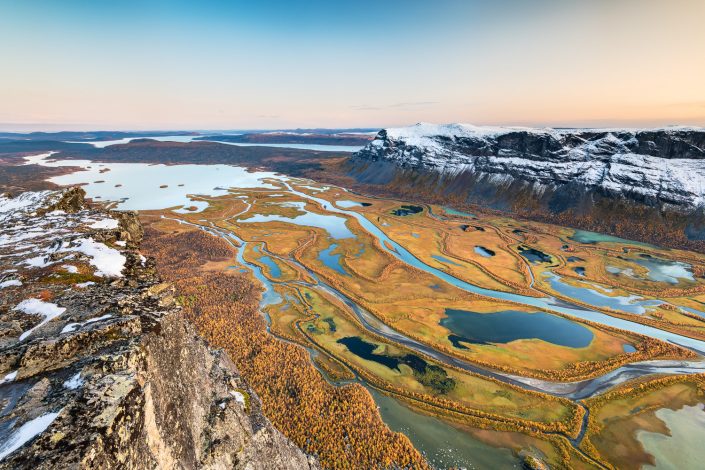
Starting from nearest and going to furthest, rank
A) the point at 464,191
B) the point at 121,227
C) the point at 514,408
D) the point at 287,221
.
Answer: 1. the point at 514,408
2. the point at 121,227
3. the point at 287,221
4. the point at 464,191

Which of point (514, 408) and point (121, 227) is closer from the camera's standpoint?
point (514, 408)

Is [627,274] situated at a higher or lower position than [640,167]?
lower

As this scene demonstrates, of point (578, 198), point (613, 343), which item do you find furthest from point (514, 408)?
point (578, 198)

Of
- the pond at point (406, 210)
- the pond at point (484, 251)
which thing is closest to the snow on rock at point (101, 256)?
the pond at point (484, 251)

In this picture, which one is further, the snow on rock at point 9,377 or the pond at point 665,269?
the pond at point 665,269

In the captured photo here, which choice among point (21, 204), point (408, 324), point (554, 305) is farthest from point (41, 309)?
point (554, 305)

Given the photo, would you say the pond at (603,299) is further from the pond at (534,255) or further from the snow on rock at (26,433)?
the snow on rock at (26,433)

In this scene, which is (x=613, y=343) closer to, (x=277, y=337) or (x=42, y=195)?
(x=277, y=337)

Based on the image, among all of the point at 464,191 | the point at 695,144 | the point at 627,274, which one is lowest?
the point at 627,274

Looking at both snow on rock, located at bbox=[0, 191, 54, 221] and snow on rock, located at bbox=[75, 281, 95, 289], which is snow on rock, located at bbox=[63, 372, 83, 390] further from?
snow on rock, located at bbox=[0, 191, 54, 221]
